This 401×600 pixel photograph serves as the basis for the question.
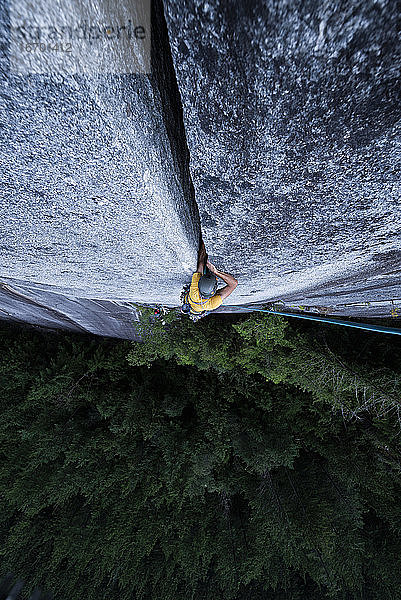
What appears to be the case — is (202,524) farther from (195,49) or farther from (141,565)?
(195,49)

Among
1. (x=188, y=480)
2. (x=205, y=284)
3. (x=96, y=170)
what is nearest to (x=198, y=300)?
Answer: (x=205, y=284)

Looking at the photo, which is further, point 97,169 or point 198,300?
point 198,300

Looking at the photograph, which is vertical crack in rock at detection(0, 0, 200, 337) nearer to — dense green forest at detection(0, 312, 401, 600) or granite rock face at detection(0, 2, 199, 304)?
granite rock face at detection(0, 2, 199, 304)

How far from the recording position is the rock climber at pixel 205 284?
6.71ft

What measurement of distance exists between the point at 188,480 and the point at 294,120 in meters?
5.77

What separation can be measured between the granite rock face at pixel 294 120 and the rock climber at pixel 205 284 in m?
0.44

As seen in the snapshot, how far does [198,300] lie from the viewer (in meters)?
2.38

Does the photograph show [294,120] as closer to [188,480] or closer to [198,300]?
[198,300]

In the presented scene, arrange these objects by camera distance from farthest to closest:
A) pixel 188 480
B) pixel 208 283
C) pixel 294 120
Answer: pixel 188 480, pixel 208 283, pixel 294 120

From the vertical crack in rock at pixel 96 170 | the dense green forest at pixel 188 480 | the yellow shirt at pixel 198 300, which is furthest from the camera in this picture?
the dense green forest at pixel 188 480

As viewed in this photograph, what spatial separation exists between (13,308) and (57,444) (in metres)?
2.92

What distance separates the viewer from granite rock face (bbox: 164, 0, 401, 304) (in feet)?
2.26

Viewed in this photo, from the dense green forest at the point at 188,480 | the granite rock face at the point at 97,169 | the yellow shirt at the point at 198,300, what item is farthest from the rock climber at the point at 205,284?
the dense green forest at the point at 188,480

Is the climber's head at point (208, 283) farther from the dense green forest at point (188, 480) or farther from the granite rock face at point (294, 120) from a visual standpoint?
the dense green forest at point (188, 480)
